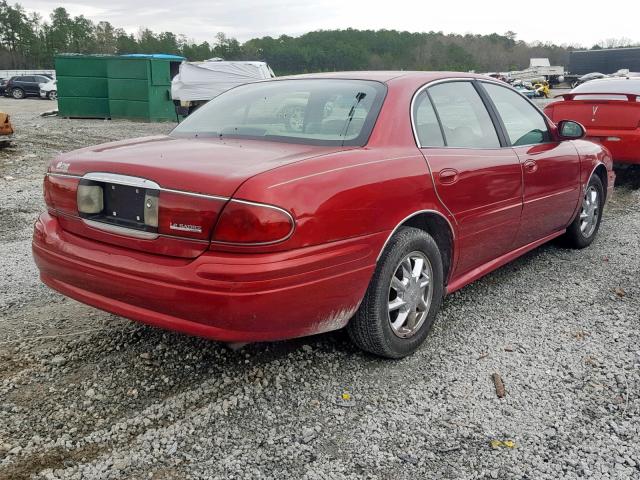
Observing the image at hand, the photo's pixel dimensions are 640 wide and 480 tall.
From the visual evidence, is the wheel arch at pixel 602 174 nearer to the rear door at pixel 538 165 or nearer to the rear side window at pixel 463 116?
the rear door at pixel 538 165

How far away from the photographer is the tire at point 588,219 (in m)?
5.21

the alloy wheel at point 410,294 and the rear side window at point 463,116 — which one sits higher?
the rear side window at point 463,116

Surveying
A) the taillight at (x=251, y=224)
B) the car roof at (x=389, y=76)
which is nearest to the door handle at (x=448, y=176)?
the car roof at (x=389, y=76)

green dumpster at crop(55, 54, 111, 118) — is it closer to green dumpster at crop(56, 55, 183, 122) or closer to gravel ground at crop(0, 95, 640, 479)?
green dumpster at crop(56, 55, 183, 122)

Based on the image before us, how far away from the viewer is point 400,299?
3133 millimetres

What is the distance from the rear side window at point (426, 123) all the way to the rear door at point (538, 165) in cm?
83

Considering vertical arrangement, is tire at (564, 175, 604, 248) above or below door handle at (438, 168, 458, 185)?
below

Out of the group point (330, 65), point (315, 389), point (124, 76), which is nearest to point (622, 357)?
point (315, 389)

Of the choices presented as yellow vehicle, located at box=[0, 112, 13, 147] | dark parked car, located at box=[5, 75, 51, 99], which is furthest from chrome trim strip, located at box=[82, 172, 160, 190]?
dark parked car, located at box=[5, 75, 51, 99]

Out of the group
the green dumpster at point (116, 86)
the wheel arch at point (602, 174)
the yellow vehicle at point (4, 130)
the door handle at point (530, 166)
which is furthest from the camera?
the green dumpster at point (116, 86)

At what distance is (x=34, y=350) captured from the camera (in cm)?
326

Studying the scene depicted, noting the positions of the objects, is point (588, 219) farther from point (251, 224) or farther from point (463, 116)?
point (251, 224)

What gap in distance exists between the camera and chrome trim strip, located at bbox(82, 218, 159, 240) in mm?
2584

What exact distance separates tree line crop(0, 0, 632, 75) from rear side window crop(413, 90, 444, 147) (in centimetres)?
8103
